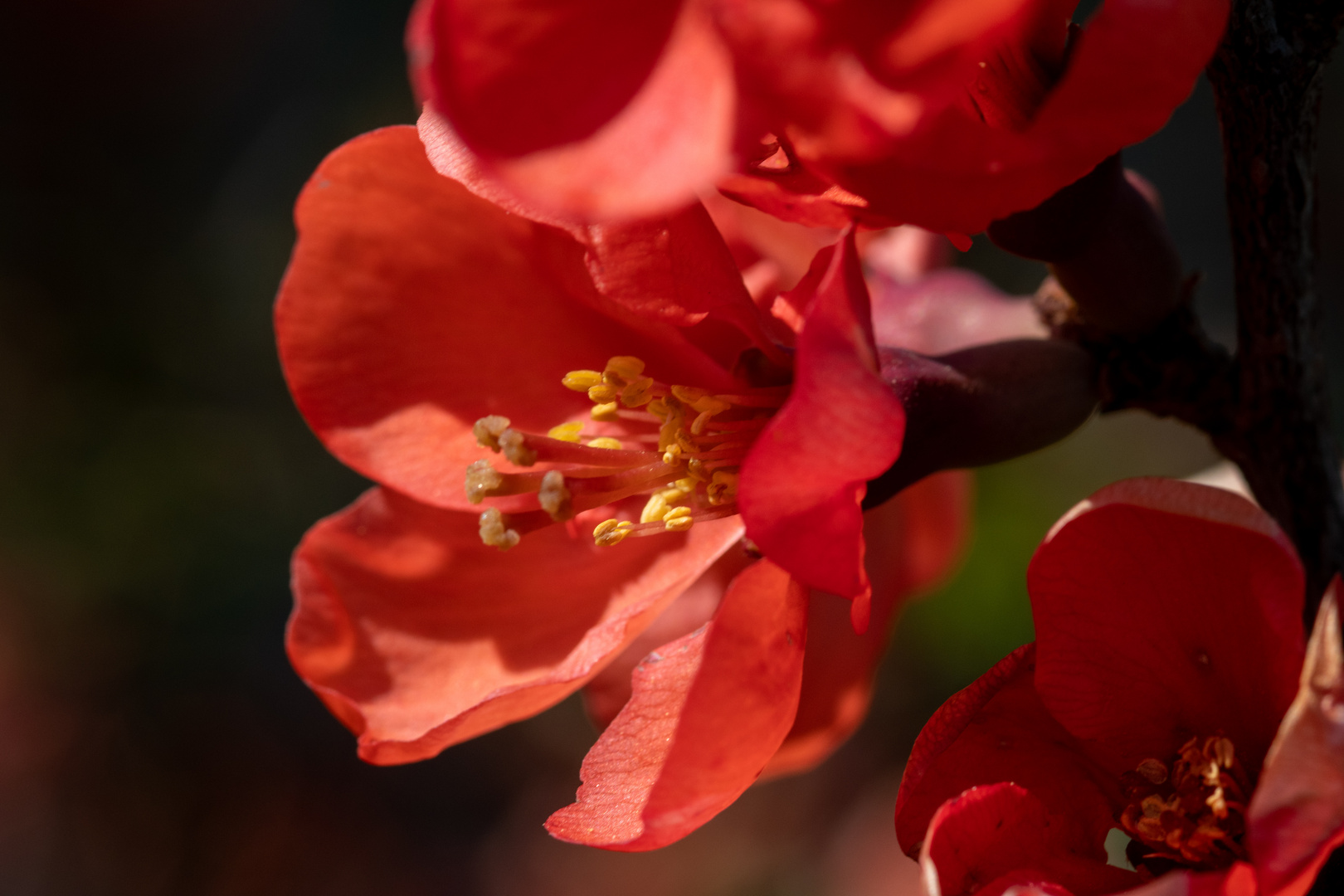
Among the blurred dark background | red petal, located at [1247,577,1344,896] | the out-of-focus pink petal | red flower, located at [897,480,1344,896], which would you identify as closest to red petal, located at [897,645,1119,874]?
red flower, located at [897,480,1344,896]

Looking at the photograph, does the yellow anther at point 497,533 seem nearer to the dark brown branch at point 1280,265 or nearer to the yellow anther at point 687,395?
the yellow anther at point 687,395

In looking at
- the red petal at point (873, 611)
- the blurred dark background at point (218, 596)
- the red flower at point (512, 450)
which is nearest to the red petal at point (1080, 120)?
the red flower at point (512, 450)

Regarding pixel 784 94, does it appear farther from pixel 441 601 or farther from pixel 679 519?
pixel 441 601

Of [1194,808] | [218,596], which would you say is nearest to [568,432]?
[1194,808]

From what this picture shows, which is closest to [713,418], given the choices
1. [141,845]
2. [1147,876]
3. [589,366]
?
[589,366]

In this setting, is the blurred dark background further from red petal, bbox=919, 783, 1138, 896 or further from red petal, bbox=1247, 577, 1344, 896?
red petal, bbox=1247, 577, 1344, 896

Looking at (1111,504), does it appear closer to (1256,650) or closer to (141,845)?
(1256,650)
